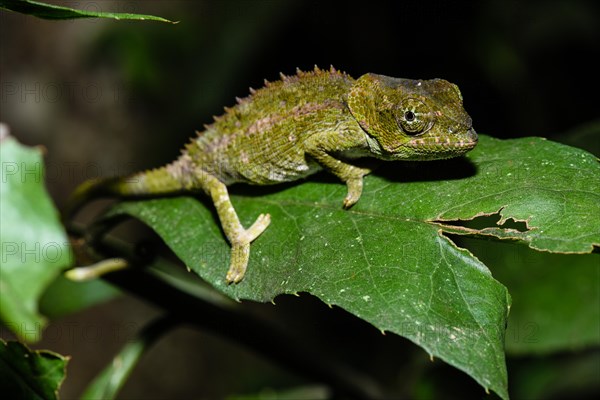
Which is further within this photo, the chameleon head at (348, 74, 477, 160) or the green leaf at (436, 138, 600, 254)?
the chameleon head at (348, 74, 477, 160)

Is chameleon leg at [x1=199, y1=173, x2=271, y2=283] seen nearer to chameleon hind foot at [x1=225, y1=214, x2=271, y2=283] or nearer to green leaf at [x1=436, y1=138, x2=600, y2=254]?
chameleon hind foot at [x1=225, y1=214, x2=271, y2=283]

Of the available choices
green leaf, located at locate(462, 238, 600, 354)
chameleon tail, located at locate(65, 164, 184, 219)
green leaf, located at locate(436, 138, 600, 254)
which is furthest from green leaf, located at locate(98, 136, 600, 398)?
green leaf, located at locate(462, 238, 600, 354)

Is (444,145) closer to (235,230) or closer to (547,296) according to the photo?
(235,230)

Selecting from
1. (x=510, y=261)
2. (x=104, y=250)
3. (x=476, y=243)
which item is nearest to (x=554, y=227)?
(x=476, y=243)

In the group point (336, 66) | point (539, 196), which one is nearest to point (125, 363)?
point (539, 196)

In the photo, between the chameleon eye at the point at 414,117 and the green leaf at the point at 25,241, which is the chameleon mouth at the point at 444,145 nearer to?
the chameleon eye at the point at 414,117

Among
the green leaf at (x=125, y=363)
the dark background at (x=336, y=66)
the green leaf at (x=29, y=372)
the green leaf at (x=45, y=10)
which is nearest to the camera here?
the green leaf at (x=45, y=10)

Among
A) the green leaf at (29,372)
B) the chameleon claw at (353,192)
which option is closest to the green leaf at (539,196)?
the chameleon claw at (353,192)
